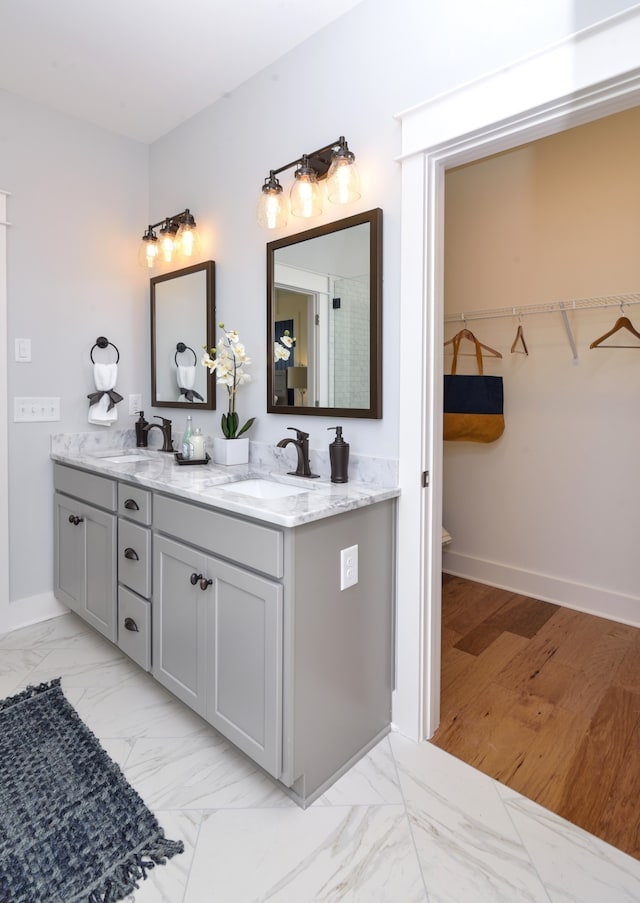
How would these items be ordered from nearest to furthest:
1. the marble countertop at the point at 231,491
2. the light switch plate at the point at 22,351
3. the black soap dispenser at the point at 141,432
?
the marble countertop at the point at 231,491
the light switch plate at the point at 22,351
the black soap dispenser at the point at 141,432

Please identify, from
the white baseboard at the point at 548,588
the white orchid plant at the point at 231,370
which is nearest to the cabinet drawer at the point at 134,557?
the white orchid plant at the point at 231,370

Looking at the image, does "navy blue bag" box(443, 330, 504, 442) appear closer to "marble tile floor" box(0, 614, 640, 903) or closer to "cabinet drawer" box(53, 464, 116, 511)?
"marble tile floor" box(0, 614, 640, 903)

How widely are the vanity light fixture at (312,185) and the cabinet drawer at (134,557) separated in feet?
4.43

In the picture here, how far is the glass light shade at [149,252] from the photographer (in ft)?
9.07

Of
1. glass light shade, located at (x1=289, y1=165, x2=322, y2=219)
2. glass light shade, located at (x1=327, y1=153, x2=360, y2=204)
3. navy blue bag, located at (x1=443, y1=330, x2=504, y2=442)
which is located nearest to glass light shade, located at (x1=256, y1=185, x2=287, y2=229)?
glass light shade, located at (x1=289, y1=165, x2=322, y2=219)

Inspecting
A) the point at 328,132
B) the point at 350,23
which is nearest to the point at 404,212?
the point at 328,132

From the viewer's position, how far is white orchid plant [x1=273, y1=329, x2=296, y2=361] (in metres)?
2.14

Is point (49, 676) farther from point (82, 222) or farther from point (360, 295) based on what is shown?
point (82, 222)

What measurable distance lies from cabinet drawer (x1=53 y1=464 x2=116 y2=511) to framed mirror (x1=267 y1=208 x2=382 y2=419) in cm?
77

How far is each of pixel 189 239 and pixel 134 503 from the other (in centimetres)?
141

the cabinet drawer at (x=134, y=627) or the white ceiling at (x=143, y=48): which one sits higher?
the white ceiling at (x=143, y=48)

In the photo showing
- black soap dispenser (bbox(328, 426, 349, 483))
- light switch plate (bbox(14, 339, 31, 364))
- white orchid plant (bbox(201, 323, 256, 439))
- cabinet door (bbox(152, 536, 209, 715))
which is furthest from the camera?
light switch plate (bbox(14, 339, 31, 364))

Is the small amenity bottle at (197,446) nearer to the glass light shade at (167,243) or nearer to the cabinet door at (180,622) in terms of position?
the cabinet door at (180,622)

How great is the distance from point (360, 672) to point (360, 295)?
131 centimetres
